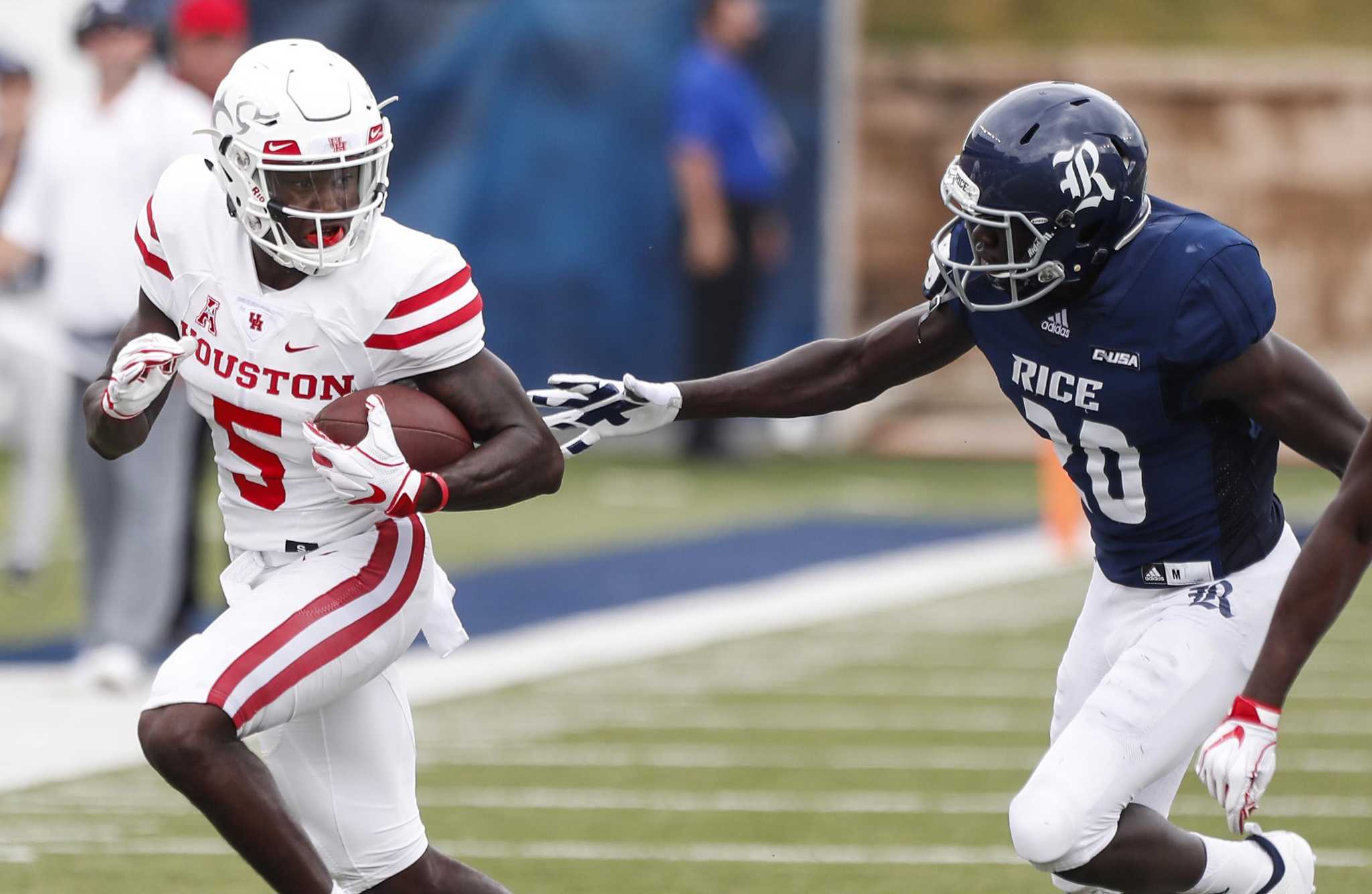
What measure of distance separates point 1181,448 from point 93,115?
4365 mm

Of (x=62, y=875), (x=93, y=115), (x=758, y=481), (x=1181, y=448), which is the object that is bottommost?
(x=758, y=481)

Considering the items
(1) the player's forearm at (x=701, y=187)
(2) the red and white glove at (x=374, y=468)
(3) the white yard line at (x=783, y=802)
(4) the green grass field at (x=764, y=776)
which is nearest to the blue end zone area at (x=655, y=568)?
(4) the green grass field at (x=764, y=776)

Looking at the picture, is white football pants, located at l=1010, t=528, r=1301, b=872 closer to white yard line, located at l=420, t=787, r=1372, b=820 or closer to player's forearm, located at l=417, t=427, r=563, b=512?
player's forearm, located at l=417, t=427, r=563, b=512

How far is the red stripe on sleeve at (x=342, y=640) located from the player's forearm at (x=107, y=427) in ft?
1.60

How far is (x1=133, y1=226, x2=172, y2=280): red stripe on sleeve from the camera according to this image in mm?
3953

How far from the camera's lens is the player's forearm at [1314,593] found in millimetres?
3520

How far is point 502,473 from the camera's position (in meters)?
3.75

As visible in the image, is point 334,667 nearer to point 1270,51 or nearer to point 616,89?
point 616,89

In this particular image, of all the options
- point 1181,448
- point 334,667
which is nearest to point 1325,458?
point 1181,448

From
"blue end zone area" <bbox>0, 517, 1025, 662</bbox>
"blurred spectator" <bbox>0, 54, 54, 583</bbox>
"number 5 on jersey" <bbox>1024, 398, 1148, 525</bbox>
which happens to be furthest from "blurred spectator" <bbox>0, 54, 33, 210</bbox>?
"number 5 on jersey" <bbox>1024, 398, 1148, 525</bbox>

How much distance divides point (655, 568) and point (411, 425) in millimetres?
5685

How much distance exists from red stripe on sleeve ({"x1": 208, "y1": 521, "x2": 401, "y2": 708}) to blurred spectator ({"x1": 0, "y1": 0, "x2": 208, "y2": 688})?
10.5 ft

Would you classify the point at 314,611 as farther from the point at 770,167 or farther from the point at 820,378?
the point at 770,167

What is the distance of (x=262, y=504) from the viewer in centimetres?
388
